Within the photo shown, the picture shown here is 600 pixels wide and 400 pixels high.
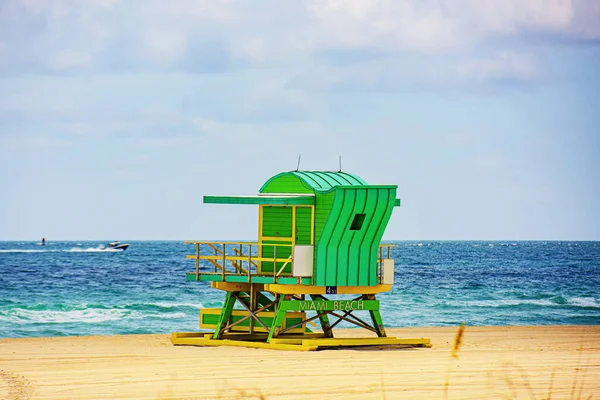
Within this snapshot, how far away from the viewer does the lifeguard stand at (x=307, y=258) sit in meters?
20.2

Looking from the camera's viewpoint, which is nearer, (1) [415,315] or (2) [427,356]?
(2) [427,356]

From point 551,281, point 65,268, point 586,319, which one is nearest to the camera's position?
point 586,319

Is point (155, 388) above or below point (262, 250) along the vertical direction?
below

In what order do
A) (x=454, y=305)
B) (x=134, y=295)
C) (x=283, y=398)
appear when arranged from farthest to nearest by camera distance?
(x=134, y=295), (x=454, y=305), (x=283, y=398)

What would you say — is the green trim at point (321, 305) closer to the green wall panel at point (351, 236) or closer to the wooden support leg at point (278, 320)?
the wooden support leg at point (278, 320)

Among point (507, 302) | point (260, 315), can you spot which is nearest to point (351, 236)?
point (260, 315)

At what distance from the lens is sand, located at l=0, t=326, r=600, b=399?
15.2 metres

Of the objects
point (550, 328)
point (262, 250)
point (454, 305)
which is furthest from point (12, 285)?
point (262, 250)

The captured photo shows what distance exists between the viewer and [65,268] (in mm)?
77250

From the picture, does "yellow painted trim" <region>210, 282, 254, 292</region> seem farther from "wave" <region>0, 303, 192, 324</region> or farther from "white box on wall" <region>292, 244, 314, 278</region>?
"wave" <region>0, 303, 192, 324</region>

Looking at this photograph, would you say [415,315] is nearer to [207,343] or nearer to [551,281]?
[207,343]

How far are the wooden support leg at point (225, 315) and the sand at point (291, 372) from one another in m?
0.78

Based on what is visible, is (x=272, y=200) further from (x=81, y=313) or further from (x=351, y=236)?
(x=81, y=313)

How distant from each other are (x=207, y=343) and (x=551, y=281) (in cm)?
4389
